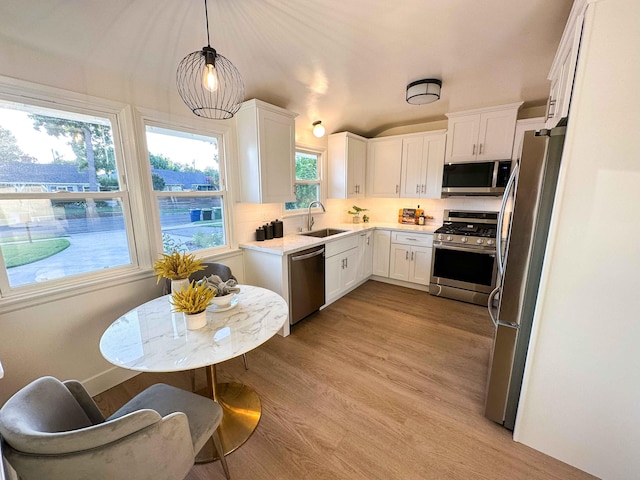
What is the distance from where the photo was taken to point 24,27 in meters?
1.46

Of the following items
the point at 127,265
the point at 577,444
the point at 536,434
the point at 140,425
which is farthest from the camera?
the point at 127,265

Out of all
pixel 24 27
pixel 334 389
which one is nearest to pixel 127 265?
pixel 24 27

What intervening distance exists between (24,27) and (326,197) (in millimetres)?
3240

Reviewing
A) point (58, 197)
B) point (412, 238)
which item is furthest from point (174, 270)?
point (412, 238)

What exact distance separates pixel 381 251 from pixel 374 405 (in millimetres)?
2558

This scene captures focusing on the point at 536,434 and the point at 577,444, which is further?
the point at 536,434

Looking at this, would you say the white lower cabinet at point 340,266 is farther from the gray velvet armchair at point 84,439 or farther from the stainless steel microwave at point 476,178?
the gray velvet armchair at point 84,439

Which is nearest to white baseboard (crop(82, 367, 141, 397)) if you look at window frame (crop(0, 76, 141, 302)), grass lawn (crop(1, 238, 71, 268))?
window frame (crop(0, 76, 141, 302))

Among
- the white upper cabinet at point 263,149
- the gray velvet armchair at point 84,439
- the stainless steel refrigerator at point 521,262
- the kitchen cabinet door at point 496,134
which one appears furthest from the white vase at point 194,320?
the kitchen cabinet door at point 496,134

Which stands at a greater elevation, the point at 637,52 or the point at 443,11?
the point at 443,11

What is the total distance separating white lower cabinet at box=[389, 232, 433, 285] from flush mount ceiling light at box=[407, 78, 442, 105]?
177 centimetres

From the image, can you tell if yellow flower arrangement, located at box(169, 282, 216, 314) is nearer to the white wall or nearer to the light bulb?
the light bulb

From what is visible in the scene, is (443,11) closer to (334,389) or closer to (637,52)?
(637,52)

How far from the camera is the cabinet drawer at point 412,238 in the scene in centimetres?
365
